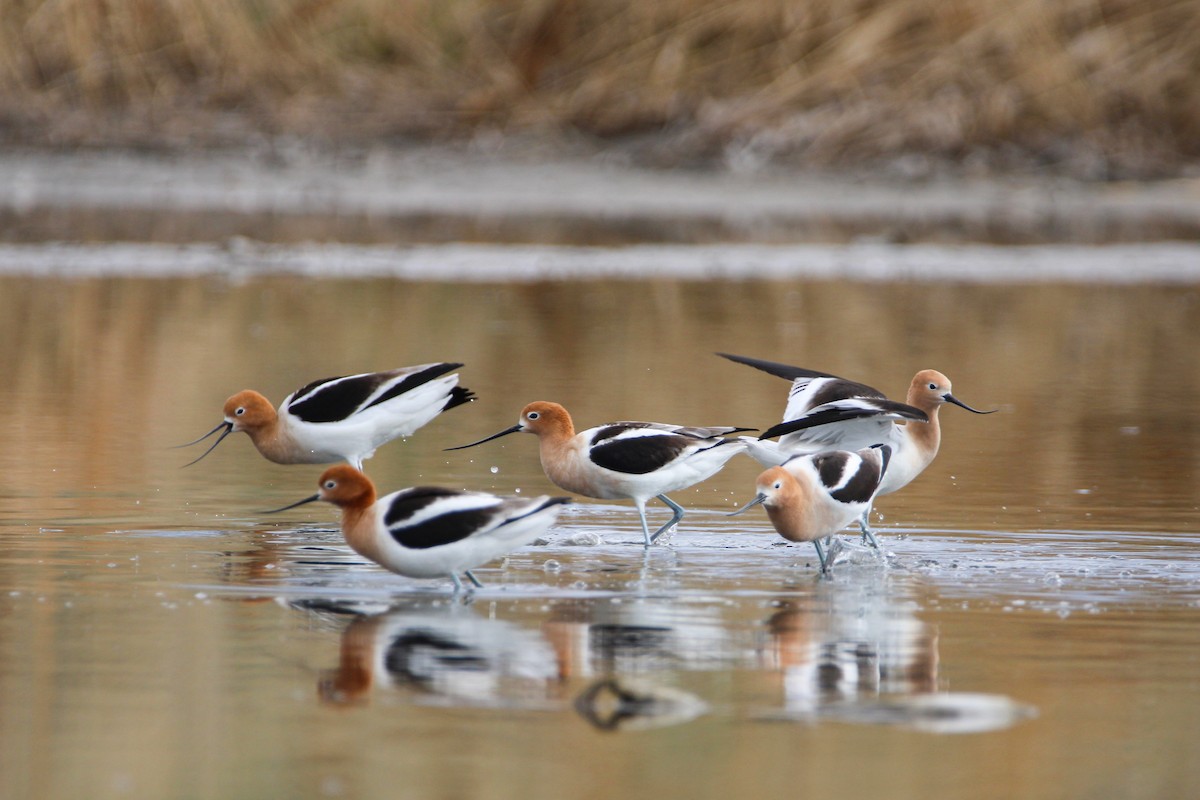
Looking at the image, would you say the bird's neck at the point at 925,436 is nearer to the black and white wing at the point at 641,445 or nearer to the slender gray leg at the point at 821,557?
the black and white wing at the point at 641,445

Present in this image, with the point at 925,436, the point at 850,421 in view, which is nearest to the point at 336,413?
the point at 850,421

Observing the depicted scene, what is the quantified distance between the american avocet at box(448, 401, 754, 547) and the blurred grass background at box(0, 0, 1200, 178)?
55.9 feet

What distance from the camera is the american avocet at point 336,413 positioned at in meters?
9.16

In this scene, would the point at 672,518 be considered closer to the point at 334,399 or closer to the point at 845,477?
the point at 845,477

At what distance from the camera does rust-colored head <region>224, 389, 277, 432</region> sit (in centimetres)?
916

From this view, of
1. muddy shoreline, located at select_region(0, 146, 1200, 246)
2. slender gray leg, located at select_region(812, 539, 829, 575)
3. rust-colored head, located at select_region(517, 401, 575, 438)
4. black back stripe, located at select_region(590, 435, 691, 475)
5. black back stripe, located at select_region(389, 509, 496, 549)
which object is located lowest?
slender gray leg, located at select_region(812, 539, 829, 575)

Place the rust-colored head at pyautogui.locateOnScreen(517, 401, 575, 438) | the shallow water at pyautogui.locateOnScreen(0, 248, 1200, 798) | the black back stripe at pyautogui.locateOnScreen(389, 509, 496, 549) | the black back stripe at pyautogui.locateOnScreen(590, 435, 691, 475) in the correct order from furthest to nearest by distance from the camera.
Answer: the rust-colored head at pyautogui.locateOnScreen(517, 401, 575, 438)
the black back stripe at pyautogui.locateOnScreen(590, 435, 691, 475)
the black back stripe at pyautogui.locateOnScreen(389, 509, 496, 549)
the shallow water at pyautogui.locateOnScreen(0, 248, 1200, 798)

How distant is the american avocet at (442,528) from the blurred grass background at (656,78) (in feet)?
61.6

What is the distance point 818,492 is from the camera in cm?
773

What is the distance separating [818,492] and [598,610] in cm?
115

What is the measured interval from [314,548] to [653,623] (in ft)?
6.22

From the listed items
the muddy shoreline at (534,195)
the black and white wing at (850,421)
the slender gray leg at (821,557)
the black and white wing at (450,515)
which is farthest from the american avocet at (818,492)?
the muddy shoreline at (534,195)

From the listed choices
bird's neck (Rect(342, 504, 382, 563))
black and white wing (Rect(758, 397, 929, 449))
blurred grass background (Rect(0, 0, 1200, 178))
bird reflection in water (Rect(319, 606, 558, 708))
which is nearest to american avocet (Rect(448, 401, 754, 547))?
black and white wing (Rect(758, 397, 929, 449))

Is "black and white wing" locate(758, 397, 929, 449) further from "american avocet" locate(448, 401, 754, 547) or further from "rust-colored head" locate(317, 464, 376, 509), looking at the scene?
"rust-colored head" locate(317, 464, 376, 509)
